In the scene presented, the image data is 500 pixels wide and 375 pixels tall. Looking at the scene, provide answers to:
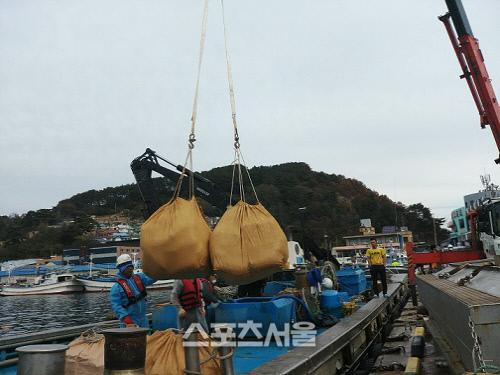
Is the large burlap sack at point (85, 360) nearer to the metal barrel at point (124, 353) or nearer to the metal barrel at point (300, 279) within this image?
the metal barrel at point (124, 353)

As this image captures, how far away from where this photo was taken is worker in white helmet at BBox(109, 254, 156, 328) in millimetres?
5031

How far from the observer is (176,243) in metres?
2.96

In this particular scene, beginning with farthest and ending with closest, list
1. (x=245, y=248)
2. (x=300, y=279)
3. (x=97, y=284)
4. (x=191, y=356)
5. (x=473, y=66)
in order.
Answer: (x=97, y=284) < (x=473, y=66) < (x=300, y=279) < (x=245, y=248) < (x=191, y=356)

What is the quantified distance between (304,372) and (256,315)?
6.80ft

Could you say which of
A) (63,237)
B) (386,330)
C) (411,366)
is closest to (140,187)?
(386,330)

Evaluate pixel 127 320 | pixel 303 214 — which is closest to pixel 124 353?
pixel 127 320

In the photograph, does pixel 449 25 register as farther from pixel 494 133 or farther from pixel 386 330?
pixel 386 330

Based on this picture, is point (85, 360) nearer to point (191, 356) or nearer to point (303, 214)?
point (191, 356)

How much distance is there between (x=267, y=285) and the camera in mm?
9430

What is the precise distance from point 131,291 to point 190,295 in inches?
27.3

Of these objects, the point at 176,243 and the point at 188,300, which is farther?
the point at 188,300

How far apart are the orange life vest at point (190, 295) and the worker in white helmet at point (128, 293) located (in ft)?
1.35

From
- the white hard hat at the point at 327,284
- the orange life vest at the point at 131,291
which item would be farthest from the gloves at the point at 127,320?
the white hard hat at the point at 327,284

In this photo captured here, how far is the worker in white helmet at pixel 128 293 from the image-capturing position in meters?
5.03
